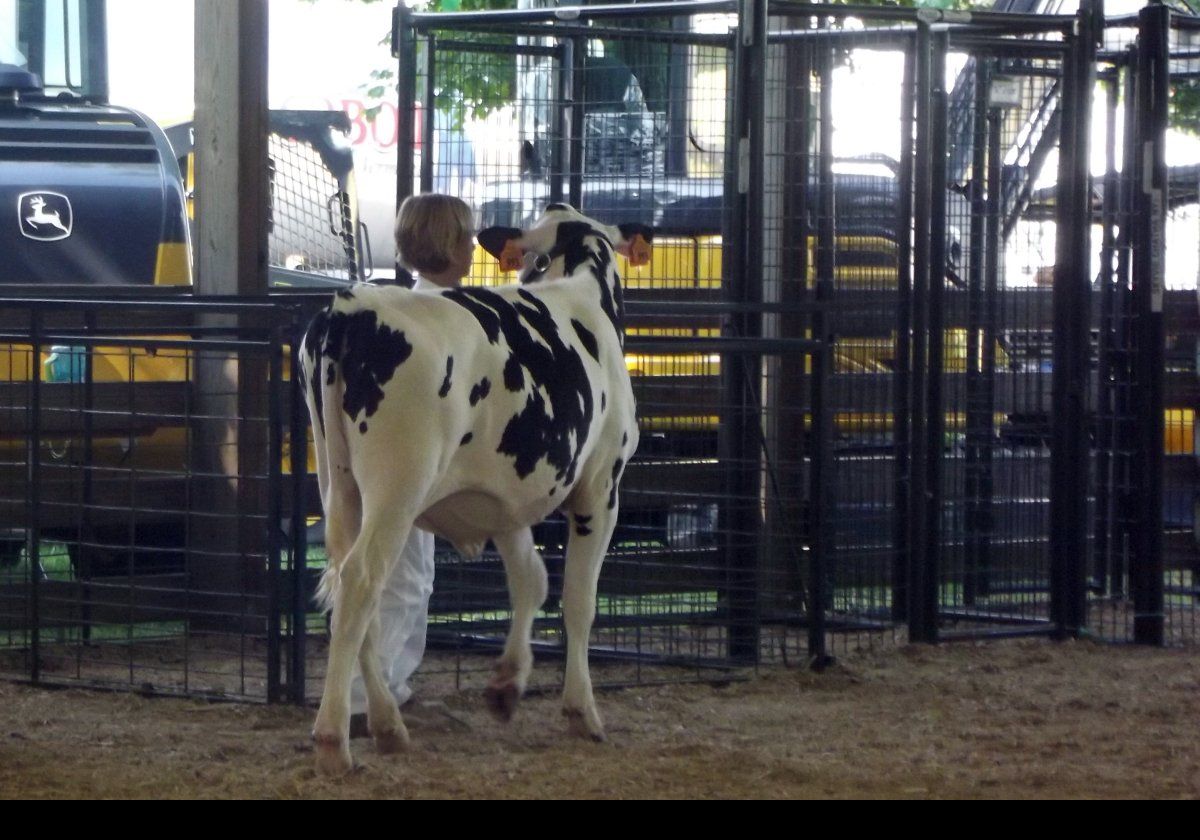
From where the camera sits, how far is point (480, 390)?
194 inches

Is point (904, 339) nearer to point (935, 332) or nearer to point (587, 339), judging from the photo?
point (935, 332)

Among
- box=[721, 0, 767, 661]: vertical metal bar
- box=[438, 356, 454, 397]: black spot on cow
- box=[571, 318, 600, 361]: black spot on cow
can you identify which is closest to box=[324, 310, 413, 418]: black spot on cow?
box=[438, 356, 454, 397]: black spot on cow

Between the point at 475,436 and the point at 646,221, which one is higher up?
the point at 646,221

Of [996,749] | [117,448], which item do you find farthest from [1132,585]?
[117,448]

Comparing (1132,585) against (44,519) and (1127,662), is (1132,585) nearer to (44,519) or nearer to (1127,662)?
(1127,662)

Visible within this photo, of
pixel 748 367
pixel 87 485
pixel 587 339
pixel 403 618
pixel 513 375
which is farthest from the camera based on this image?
pixel 748 367

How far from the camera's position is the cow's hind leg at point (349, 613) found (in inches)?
182

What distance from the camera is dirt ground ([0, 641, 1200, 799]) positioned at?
4.63 metres

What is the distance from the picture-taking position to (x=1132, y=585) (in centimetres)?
778

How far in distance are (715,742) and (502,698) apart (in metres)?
0.76

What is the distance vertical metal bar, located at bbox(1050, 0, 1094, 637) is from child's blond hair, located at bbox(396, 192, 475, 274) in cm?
327

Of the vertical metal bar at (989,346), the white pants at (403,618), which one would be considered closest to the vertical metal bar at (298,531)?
the white pants at (403,618)

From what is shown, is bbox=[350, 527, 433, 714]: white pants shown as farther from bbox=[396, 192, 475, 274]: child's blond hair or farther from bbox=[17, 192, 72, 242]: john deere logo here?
bbox=[17, 192, 72, 242]: john deere logo

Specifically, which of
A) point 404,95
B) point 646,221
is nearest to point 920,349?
point 646,221
